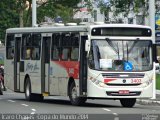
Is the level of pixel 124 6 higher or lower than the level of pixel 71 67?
higher

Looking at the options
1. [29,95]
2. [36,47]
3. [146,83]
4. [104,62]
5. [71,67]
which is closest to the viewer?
[104,62]

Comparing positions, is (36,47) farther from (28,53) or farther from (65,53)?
(65,53)

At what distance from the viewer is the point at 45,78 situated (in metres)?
28.4

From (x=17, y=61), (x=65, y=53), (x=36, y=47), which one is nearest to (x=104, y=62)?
(x=65, y=53)

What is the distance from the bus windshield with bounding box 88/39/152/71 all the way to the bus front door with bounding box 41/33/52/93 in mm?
3598

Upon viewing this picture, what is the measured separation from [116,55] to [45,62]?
4.40m

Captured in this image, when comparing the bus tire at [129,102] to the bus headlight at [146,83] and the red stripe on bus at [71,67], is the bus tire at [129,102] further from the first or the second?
the red stripe on bus at [71,67]

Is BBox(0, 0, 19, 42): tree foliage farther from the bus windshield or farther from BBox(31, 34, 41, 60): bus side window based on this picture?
the bus windshield

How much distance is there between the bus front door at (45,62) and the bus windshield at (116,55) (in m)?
3.60

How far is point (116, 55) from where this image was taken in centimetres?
2478

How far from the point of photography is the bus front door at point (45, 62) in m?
28.0

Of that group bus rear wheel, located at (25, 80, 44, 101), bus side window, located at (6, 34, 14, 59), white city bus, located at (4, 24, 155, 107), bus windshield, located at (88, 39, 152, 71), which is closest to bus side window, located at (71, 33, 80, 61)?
white city bus, located at (4, 24, 155, 107)

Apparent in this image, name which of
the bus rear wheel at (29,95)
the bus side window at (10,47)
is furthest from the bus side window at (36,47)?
the bus side window at (10,47)

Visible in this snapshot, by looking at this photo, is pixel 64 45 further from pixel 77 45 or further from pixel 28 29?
pixel 28 29
